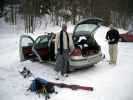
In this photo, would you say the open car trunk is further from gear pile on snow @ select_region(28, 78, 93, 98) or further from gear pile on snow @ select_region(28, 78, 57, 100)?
gear pile on snow @ select_region(28, 78, 57, 100)

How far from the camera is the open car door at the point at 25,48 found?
11.3m

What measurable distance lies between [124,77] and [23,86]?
144 inches

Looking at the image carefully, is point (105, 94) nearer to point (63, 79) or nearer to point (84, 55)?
point (63, 79)

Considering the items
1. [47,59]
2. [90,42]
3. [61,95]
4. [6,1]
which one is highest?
[6,1]

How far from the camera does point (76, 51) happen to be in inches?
390

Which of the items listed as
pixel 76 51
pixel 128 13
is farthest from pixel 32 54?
pixel 128 13

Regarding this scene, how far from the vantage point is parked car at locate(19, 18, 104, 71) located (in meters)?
10.7

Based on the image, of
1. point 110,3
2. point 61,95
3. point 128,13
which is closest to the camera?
point 61,95

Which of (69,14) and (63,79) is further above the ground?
(69,14)

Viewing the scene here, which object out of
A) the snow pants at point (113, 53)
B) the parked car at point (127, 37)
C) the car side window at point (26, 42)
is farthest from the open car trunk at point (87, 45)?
the parked car at point (127, 37)

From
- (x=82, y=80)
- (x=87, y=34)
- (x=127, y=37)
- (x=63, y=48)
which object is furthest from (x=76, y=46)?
(x=127, y=37)

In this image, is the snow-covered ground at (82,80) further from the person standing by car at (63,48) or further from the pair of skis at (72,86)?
the person standing by car at (63,48)

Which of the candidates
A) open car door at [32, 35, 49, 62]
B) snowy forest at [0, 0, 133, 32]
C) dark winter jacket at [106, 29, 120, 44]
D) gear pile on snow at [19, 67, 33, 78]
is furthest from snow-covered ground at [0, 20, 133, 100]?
snowy forest at [0, 0, 133, 32]

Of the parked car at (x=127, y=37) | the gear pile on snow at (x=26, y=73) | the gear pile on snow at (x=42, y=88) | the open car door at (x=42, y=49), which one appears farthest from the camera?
the parked car at (x=127, y=37)
